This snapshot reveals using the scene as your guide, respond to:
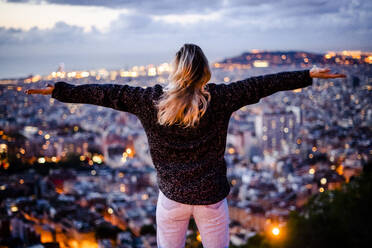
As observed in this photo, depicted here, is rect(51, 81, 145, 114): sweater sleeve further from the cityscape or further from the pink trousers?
the cityscape

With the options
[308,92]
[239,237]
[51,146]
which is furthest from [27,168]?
[308,92]

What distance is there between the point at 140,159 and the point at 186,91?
1748 centimetres

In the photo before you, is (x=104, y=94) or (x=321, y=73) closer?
(x=104, y=94)

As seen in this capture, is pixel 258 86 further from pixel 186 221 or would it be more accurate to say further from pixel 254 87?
pixel 186 221

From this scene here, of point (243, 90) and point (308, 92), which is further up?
point (243, 90)

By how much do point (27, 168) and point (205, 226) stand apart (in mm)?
11248

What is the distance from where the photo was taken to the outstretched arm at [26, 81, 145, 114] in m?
0.82

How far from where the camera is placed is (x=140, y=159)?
18.0 meters

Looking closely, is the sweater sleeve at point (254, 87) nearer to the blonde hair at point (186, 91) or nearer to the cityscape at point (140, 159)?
the blonde hair at point (186, 91)

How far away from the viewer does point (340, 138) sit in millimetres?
15859

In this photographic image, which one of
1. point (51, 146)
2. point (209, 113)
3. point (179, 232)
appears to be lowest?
point (51, 146)

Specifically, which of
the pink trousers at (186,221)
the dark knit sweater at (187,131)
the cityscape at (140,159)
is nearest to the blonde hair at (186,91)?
the dark knit sweater at (187,131)

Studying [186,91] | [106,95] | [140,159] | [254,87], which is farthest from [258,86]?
[140,159]

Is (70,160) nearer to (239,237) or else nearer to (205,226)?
(239,237)
